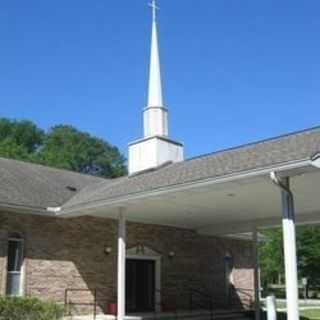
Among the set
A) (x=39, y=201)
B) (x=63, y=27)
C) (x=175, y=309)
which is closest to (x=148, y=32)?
(x=63, y=27)

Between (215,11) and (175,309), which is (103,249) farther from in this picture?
(215,11)

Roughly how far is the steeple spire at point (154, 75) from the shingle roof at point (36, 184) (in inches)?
153

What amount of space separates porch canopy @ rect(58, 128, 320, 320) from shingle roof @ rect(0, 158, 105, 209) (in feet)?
2.10

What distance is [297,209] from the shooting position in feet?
48.4

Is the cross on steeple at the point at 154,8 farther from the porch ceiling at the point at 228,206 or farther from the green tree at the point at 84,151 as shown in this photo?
the green tree at the point at 84,151

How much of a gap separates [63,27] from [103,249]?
6769mm

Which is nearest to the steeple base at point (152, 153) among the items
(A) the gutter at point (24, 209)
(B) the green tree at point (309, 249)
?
(A) the gutter at point (24, 209)

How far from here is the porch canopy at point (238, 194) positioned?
31.0ft

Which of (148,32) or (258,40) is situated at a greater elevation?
(148,32)

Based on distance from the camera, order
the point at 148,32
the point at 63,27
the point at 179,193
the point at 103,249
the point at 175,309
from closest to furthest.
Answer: the point at 179,193 < the point at 63,27 < the point at 103,249 < the point at 175,309 < the point at 148,32

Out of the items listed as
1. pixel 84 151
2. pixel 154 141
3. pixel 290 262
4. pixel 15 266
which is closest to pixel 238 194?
pixel 290 262

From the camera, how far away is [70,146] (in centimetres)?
5244

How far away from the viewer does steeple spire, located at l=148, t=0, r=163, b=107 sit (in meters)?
18.5

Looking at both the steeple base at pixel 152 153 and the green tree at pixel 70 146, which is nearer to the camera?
the steeple base at pixel 152 153
